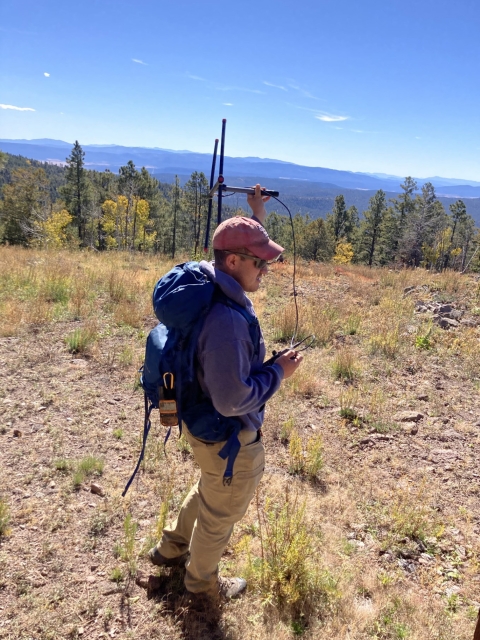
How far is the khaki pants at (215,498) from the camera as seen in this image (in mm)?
1781

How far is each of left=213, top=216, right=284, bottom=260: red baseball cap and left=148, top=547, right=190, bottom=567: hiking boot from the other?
1.81m

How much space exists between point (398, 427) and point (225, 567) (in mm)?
2606

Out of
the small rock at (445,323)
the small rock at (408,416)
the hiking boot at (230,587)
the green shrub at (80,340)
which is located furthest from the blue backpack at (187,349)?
the small rock at (445,323)

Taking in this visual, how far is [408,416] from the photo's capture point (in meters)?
4.46

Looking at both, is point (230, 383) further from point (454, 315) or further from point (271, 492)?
point (454, 315)

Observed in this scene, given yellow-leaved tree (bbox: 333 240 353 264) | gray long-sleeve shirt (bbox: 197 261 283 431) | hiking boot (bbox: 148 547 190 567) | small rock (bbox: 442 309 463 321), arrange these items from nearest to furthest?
1. gray long-sleeve shirt (bbox: 197 261 283 431)
2. hiking boot (bbox: 148 547 190 567)
3. small rock (bbox: 442 309 463 321)
4. yellow-leaved tree (bbox: 333 240 353 264)

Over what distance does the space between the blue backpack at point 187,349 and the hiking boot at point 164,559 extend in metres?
0.91

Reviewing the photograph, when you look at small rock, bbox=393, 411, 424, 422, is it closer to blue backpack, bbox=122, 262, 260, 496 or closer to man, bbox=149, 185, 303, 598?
man, bbox=149, 185, 303, 598

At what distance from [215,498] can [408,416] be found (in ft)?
10.9

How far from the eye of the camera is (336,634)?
81.2 inches

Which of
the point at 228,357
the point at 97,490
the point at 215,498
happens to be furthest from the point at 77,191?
Answer: the point at 228,357

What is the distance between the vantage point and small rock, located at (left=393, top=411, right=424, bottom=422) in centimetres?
444

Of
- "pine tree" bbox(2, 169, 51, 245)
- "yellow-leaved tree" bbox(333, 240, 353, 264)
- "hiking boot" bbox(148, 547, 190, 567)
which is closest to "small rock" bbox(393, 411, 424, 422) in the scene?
"hiking boot" bbox(148, 547, 190, 567)

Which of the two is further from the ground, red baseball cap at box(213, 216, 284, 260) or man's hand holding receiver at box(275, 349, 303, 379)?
red baseball cap at box(213, 216, 284, 260)
